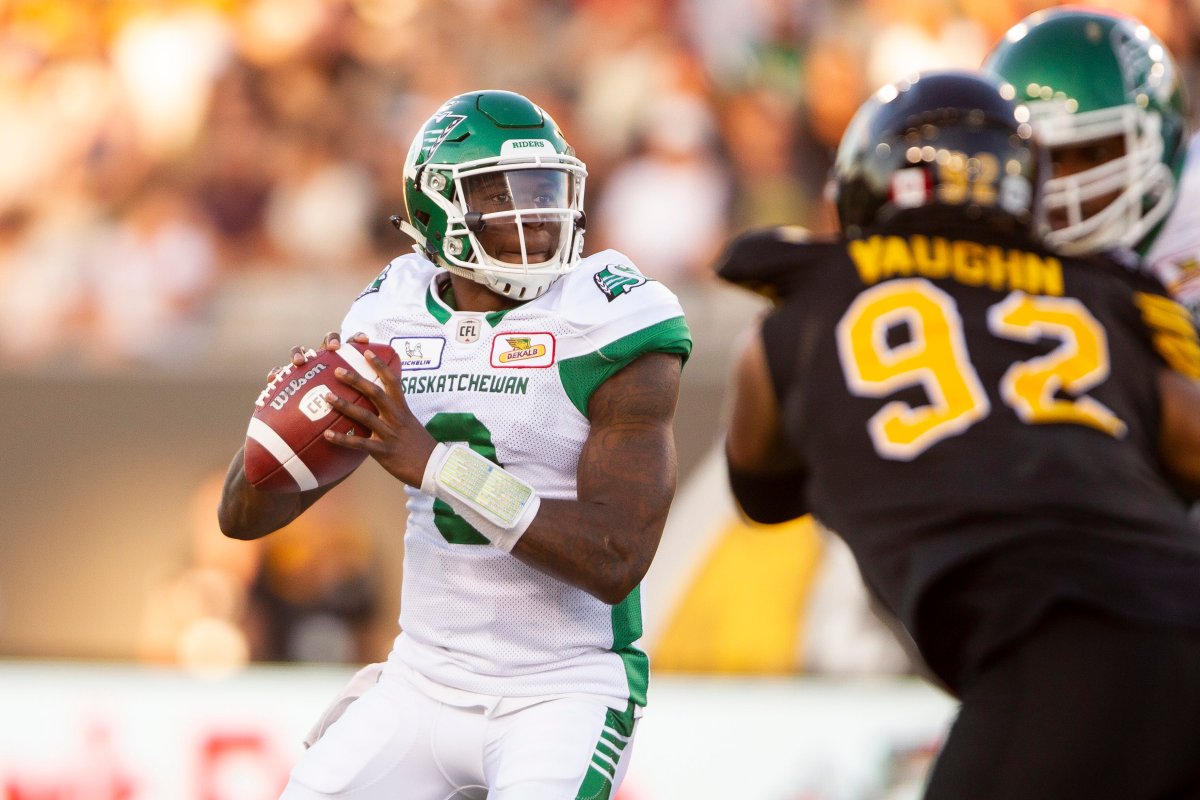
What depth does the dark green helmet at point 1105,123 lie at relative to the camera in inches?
123

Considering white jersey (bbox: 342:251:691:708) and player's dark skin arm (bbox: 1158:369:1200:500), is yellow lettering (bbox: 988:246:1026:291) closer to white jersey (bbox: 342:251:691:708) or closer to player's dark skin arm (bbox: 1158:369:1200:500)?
player's dark skin arm (bbox: 1158:369:1200:500)

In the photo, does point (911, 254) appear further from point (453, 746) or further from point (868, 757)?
point (868, 757)

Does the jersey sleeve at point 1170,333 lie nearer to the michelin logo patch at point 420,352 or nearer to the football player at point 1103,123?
the football player at point 1103,123

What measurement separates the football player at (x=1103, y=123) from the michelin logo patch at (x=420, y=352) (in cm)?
127

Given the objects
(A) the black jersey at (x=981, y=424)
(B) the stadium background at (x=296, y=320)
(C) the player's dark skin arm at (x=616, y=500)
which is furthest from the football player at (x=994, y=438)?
(B) the stadium background at (x=296, y=320)

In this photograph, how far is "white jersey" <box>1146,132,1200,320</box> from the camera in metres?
3.57

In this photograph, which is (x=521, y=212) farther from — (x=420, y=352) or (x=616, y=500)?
(x=616, y=500)

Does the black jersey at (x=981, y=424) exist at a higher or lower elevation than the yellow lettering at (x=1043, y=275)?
lower

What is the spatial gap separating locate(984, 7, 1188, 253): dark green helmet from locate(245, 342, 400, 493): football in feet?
4.53

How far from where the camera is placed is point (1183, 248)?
3.63 metres

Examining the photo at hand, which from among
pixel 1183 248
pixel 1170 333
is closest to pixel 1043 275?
pixel 1170 333

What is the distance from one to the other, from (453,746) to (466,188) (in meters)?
1.21

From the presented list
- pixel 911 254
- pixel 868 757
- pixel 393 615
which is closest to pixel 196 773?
pixel 393 615

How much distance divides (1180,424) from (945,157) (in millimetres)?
540
